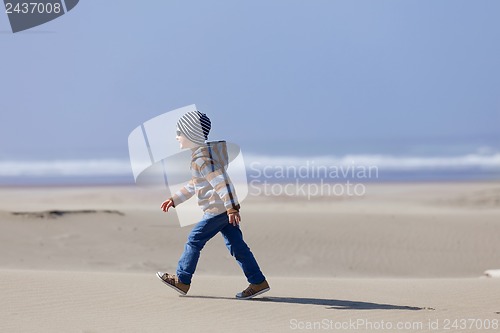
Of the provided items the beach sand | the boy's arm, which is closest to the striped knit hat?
the boy's arm

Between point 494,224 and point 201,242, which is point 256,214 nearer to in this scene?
point 494,224

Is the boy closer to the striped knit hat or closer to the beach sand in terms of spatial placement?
the striped knit hat

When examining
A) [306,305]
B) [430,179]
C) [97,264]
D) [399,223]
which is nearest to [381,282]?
[306,305]

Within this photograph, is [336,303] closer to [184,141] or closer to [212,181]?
[212,181]

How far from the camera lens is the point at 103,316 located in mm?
7051

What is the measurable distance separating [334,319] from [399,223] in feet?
35.4

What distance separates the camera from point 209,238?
26.1 ft

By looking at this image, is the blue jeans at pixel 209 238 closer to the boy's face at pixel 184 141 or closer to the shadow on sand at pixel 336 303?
the shadow on sand at pixel 336 303

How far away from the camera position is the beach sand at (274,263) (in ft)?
23.7

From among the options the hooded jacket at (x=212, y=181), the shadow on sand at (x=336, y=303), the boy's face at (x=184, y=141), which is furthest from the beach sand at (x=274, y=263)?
the boy's face at (x=184, y=141)

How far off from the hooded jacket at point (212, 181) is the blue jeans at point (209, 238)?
10cm

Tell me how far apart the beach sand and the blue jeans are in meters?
0.25

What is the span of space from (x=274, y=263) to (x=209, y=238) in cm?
734

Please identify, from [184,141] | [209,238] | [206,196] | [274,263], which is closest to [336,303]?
[209,238]
